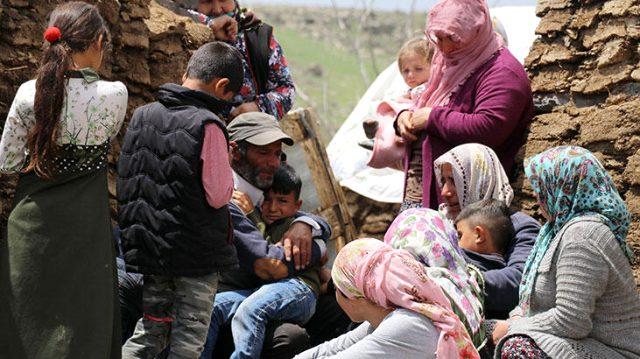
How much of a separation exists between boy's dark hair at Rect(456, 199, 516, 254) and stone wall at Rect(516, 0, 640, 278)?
65 centimetres

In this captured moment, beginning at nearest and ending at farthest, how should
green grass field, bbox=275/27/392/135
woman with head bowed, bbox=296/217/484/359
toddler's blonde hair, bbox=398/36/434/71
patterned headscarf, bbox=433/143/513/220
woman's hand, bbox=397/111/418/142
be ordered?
woman with head bowed, bbox=296/217/484/359 < patterned headscarf, bbox=433/143/513/220 < woman's hand, bbox=397/111/418/142 < toddler's blonde hair, bbox=398/36/434/71 < green grass field, bbox=275/27/392/135

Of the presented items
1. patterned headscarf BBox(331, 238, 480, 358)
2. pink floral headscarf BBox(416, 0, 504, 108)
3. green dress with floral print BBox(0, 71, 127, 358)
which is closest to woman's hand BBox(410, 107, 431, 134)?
pink floral headscarf BBox(416, 0, 504, 108)

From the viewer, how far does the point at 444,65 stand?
559 cm

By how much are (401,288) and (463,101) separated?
189 cm

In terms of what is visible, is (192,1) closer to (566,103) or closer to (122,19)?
(122,19)

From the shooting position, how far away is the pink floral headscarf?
17.7ft

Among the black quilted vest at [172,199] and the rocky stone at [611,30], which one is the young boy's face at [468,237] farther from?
the rocky stone at [611,30]

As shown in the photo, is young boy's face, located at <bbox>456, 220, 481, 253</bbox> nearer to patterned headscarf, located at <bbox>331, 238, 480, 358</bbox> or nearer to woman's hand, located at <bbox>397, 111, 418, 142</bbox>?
woman's hand, located at <bbox>397, 111, 418, 142</bbox>

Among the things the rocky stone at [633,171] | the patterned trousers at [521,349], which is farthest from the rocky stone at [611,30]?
the patterned trousers at [521,349]

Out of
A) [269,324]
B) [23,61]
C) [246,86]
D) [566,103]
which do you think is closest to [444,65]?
[566,103]

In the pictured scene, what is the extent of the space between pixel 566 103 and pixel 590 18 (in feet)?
1.55

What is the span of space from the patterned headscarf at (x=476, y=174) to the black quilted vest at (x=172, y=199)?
3.94ft

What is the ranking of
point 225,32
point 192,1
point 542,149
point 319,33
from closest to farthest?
1. point 542,149
2. point 225,32
3. point 192,1
4. point 319,33

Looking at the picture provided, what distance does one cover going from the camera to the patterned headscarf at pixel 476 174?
500 cm
